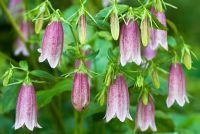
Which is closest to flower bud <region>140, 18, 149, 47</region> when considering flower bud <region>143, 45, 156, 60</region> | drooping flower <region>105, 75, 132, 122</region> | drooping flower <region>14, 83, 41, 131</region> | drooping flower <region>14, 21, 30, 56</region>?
drooping flower <region>105, 75, 132, 122</region>

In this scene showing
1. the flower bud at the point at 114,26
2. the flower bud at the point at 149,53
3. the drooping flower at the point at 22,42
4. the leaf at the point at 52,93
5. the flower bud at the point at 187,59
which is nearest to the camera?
the flower bud at the point at 114,26

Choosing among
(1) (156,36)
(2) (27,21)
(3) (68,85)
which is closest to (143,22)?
(1) (156,36)

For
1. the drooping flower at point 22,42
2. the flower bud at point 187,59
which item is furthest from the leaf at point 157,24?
the drooping flower at point 22,42

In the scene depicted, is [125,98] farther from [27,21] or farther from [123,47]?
[27,21]

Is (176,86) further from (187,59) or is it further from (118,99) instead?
(118,99)

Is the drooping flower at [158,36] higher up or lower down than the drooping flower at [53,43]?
lower down

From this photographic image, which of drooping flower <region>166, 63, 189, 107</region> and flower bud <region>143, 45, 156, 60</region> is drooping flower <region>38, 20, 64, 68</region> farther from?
flower bud <region>143, 45, 156, 60</region>

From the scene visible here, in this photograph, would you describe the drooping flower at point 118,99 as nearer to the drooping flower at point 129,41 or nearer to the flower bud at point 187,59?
the drooping flower at point 129,41

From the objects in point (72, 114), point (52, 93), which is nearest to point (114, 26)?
point (52, 93)
